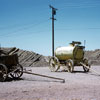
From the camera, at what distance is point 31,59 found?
30266 mm

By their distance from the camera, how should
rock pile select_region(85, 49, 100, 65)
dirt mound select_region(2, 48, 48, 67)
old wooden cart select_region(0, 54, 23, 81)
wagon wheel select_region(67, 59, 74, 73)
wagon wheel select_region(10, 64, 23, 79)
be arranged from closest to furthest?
old wooden cart select_region(0, 54, 23, 81)
wagon wheel select_region(10, 64, 23, 79)
wagon wheel select_region(67, 59, 74, 73)
dirt mound select_region(2, 48, 48, 67)
rock pile select_region(85, 49, 100, 65)

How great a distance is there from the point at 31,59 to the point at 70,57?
14.2 m

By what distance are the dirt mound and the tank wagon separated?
9865 millimetres

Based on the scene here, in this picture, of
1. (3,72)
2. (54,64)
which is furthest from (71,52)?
(3,72)

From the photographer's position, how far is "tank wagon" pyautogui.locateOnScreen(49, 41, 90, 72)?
16.7 meters

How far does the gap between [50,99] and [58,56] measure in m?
11.7

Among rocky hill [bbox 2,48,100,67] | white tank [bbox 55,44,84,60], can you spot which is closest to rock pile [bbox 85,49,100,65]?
rocky hill [bbox 2,48,100,67]

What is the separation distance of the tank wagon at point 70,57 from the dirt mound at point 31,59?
388 inches

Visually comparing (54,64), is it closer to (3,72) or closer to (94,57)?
(3,72)

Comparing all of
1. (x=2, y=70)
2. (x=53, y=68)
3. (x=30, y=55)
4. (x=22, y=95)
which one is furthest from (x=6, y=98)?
(x=30, y=55)

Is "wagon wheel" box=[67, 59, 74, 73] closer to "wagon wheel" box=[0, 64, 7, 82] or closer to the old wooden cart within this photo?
the old wooden cart

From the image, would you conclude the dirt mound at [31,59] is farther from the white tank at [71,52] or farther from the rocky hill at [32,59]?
the white tank at [71,52]

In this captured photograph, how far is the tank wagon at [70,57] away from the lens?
16.7 metres

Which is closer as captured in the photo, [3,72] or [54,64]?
[3,72]
